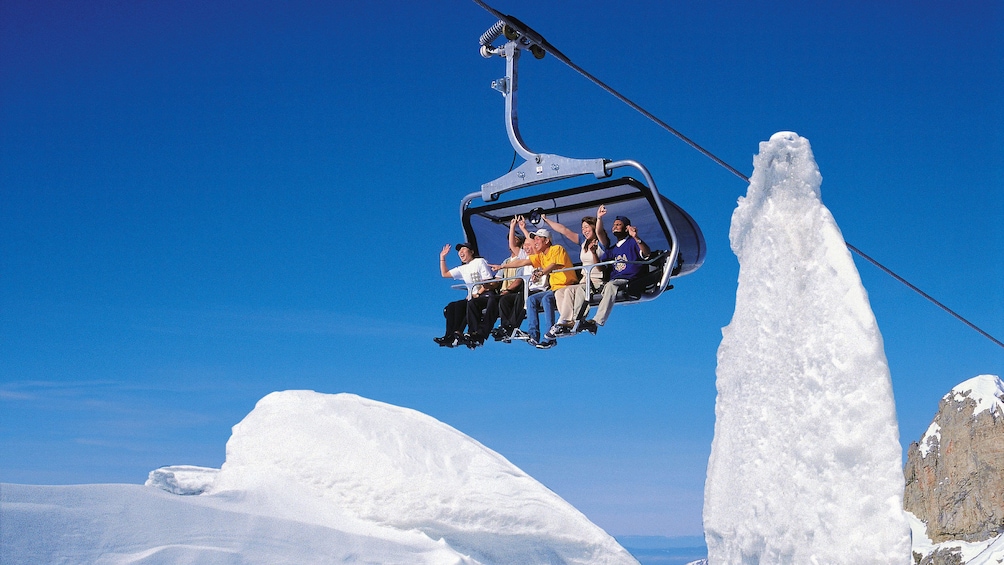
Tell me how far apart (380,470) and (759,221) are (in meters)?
10.1

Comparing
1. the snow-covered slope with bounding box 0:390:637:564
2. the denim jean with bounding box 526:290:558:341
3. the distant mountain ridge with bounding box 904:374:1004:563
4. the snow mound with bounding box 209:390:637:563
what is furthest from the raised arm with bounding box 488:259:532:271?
the distant mountain ridge with bounding box 904:374:1004:563

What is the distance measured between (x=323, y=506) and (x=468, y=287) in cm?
430

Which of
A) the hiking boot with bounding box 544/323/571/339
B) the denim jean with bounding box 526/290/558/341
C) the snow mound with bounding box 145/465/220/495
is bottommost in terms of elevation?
the snow mound with bounding box 145/465/220/495

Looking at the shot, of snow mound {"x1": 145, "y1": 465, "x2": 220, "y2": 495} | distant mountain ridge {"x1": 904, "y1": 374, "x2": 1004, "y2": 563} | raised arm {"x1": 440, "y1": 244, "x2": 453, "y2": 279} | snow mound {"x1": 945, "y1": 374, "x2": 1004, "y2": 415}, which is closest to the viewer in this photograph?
raised arm {"x1": 440, "y1": 244, "x2": 453, "y2": 279}

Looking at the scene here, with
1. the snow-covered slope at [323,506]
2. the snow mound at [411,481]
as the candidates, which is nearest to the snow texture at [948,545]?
the snow mound at [411,481]

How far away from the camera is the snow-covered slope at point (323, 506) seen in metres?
11.2

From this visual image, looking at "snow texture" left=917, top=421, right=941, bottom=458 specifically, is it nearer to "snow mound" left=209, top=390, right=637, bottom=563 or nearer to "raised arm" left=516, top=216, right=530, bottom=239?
"snow mound" left=209, top=390, right=637, bottom=563

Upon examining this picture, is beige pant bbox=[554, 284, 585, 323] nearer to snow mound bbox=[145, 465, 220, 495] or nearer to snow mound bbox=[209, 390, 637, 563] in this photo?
snow mound bbox=[209, 390, 637, 563]

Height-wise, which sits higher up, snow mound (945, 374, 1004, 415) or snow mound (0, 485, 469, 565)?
snow mound (945, 374, 1004, 415)

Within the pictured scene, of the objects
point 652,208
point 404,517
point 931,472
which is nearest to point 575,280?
point 652,208

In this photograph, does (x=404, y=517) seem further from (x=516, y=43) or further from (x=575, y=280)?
(x=516, y=43)

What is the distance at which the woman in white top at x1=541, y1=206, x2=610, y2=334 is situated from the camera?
11.4 meters

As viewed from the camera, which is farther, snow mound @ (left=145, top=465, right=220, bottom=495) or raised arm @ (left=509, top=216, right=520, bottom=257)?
snow mound @ (left=145, top=465, right=220, bottom=495)

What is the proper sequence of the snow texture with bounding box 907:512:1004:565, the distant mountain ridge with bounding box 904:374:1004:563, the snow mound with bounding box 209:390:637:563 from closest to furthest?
the snow mound with bounding box 209:390:637:563 → the snow texture with bounding box 907:512:1004:565 → the distant mountain ridge with bounding box 904:374:1004:563
